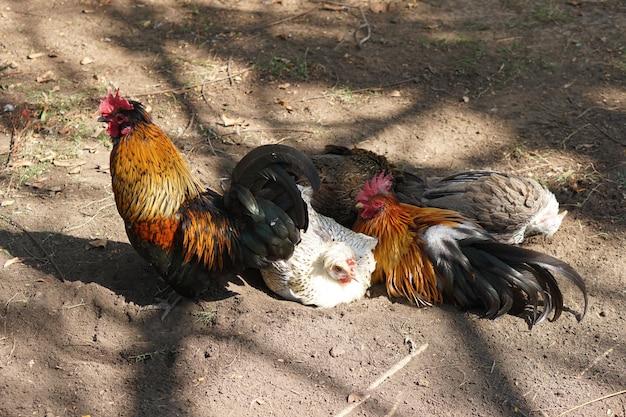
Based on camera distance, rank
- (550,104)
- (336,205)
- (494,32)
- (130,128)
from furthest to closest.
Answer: (494,32)
(550,104)
(336,205)
(130,128)

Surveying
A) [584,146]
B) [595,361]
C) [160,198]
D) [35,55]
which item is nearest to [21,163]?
[35,55]

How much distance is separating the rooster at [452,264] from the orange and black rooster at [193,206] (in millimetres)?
784

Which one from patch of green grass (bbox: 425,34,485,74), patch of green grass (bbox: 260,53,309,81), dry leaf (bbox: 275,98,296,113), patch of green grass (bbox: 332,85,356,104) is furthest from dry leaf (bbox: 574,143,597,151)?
patch of green grass (bbox: 260,53,309,81)

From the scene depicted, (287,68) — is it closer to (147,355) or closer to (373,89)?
(373,89)

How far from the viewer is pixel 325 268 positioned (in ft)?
14.5

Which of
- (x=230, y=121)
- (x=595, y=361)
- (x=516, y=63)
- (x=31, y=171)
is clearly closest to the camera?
(x=595, y=361)

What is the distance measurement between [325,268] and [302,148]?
198cm

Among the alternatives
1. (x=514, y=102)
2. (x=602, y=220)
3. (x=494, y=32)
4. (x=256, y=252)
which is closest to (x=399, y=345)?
(x=256, y=252)

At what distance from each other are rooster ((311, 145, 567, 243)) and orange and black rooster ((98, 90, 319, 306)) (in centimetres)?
78

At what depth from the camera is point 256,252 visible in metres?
4.21

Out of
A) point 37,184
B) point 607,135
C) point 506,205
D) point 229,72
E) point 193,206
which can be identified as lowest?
point 37,184

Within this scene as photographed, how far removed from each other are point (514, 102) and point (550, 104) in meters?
0.36

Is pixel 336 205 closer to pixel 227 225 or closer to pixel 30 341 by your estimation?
pixel 227 225

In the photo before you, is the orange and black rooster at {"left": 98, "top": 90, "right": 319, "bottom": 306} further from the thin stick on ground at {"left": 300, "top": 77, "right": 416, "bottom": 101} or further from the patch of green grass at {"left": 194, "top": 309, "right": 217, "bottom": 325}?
the thin stick on ground at {"left": 300, "top": 77, "right": 416, "bottom": 101}
